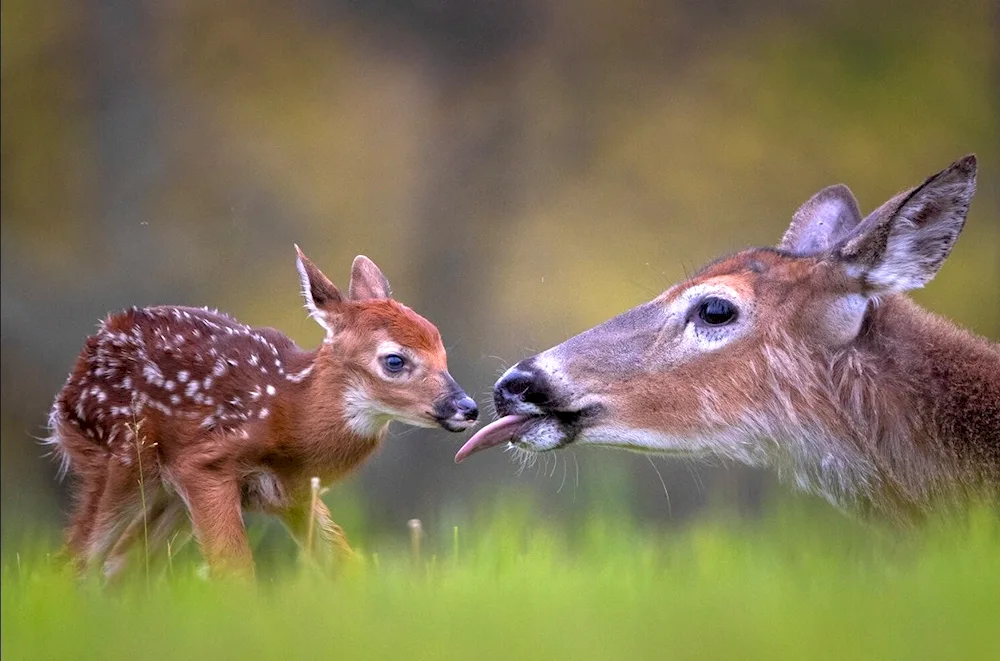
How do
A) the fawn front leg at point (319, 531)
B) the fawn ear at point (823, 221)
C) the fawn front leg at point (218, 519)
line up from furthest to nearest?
the fawn front leg at point (319, 531)
the fawn ear at point (823, 221)
the fawn front leg at point (218, 519)

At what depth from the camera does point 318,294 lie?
19.6ft

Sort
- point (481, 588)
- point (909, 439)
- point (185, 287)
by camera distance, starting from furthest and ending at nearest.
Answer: point (185, 287) < point (909, 439) < point (481, 588)

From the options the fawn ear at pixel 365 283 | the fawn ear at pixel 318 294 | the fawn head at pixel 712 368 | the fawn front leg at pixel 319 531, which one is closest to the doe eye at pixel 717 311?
the fawn head at pixel 712 368

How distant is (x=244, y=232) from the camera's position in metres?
12.3

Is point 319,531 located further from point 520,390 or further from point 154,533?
point 520,390

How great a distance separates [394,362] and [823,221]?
1725mm

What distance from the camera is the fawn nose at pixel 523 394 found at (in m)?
4.77

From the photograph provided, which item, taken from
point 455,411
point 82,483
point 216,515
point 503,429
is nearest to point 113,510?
point 82,483

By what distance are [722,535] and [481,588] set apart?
1826 mm

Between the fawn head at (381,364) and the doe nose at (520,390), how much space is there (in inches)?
38.8

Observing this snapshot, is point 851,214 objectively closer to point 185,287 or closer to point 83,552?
point 83,552

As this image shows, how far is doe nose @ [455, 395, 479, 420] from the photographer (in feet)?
18.9

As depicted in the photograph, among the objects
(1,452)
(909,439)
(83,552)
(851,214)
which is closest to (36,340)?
(1,452)

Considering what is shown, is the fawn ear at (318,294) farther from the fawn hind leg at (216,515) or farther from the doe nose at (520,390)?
the doe nose at (520,390)
